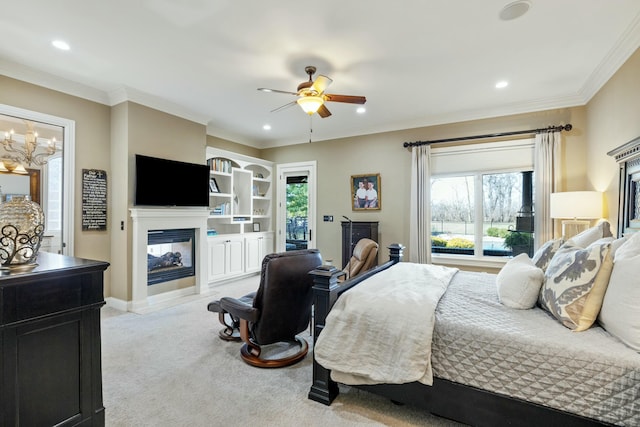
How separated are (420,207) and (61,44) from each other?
15.7 feet

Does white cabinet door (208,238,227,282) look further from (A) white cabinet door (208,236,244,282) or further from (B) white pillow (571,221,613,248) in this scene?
A: (B) white pillow (571,221,613,248)

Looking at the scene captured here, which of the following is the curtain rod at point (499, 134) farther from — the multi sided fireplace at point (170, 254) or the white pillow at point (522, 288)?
the multi sided fireplace at point (170, 254)

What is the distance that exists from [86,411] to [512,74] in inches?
183

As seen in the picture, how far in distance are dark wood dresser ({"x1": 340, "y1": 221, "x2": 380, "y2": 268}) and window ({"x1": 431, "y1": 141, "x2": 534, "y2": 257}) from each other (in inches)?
39.6

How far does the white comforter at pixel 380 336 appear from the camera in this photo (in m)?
1.70

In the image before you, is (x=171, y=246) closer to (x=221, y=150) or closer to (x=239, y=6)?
(x=221, y=150)

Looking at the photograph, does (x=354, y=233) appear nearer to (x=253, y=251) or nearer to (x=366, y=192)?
(x=366, y=192)

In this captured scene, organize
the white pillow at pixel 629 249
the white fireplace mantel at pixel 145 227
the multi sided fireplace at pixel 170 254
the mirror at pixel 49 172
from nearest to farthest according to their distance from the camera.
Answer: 1. the white pillow at pixel 629 249
2. the mirror at pixel 49 172
3. the white fireplace mantel at pixel 145 227
4. the multi sided fireplace at pixel 170 254

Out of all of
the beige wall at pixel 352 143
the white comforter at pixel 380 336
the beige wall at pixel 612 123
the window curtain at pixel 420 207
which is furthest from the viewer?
the window curtain at pixel 420 207

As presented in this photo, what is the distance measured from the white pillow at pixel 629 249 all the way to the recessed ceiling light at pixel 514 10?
71.5 inches

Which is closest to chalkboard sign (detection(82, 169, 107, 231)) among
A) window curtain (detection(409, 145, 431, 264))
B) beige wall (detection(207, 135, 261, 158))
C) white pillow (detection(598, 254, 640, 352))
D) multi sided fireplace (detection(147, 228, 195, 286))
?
multi sided fireplace (detection(147, 228, 195, 286))

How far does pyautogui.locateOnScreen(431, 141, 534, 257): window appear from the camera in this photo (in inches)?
169

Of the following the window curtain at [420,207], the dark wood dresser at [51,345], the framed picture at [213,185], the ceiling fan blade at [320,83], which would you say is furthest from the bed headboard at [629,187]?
the framed picture at [213,185]

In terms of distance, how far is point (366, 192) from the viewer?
214 inches
